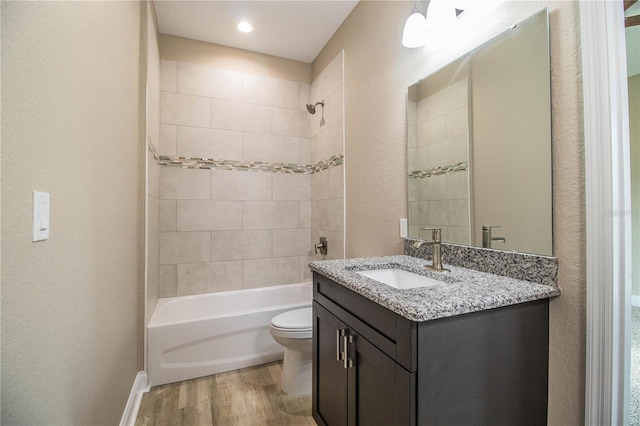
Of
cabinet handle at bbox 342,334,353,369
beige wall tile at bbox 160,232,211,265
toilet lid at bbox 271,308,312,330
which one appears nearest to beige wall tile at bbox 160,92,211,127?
beige wall tile at bbox 160,232,211,265

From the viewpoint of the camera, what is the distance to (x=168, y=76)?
2.55m

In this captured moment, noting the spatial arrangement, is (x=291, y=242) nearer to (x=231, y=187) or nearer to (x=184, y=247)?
(x=231, y=187)

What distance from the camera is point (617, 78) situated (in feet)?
2.83

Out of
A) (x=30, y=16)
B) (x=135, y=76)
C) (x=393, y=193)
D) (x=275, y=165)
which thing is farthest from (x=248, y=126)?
(x=30, y=16)

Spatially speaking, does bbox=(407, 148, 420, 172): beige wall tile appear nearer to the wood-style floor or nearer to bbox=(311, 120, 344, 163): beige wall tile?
bbox=(311, 120, 344, 163): beige wall tile

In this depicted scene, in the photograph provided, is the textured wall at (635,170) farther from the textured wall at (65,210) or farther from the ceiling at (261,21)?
the ceiling at (261,21)

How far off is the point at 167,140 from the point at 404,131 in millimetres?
2027

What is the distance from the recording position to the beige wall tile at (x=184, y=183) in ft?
8.39

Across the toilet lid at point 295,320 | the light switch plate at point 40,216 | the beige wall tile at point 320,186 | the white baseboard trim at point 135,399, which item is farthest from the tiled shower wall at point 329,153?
the light switch plate at point 40,216

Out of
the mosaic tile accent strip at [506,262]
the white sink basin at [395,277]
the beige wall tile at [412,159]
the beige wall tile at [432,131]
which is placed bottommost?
the white sink basin at [395,277]

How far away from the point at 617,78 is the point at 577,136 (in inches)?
7.0

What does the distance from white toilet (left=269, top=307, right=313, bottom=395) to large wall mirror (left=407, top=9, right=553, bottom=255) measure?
925mm

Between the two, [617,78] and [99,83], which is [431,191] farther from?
[99,83]

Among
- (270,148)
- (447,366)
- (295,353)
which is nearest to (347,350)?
(447,366)
